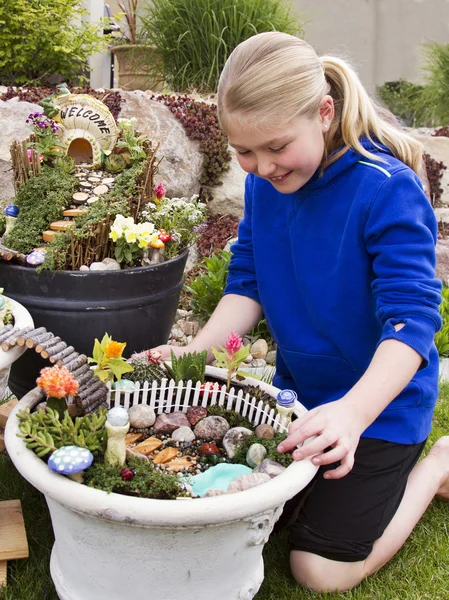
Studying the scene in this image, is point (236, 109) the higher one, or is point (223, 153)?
point (236, 109)

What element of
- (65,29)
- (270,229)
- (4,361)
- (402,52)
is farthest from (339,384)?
(402,52)

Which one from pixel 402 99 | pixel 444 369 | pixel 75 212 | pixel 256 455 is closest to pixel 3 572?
pixel 256 455

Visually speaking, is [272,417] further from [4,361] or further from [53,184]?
[53,184]

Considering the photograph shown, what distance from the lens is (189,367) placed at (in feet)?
5.76

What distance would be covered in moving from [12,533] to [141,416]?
0.49 m

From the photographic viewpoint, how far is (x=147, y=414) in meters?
1.70

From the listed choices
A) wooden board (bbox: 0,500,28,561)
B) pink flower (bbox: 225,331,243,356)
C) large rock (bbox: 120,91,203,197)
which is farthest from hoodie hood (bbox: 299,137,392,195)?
large rock (bbox: 120,91,203,197)

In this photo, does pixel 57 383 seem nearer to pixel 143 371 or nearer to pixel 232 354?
pixel 143 371

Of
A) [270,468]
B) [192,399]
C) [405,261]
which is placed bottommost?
[192,399]

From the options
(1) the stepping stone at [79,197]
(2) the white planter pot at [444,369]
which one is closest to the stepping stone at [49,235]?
(1) the stepping stone at [79,197]

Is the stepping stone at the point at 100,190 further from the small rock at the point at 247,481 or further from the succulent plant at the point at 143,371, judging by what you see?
the small rock at the point at 247,481

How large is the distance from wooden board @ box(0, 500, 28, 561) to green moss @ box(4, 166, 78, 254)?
88 cm

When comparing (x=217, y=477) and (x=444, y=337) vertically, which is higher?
(x=217, y=477)

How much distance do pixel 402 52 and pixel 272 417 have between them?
10.0 meters
